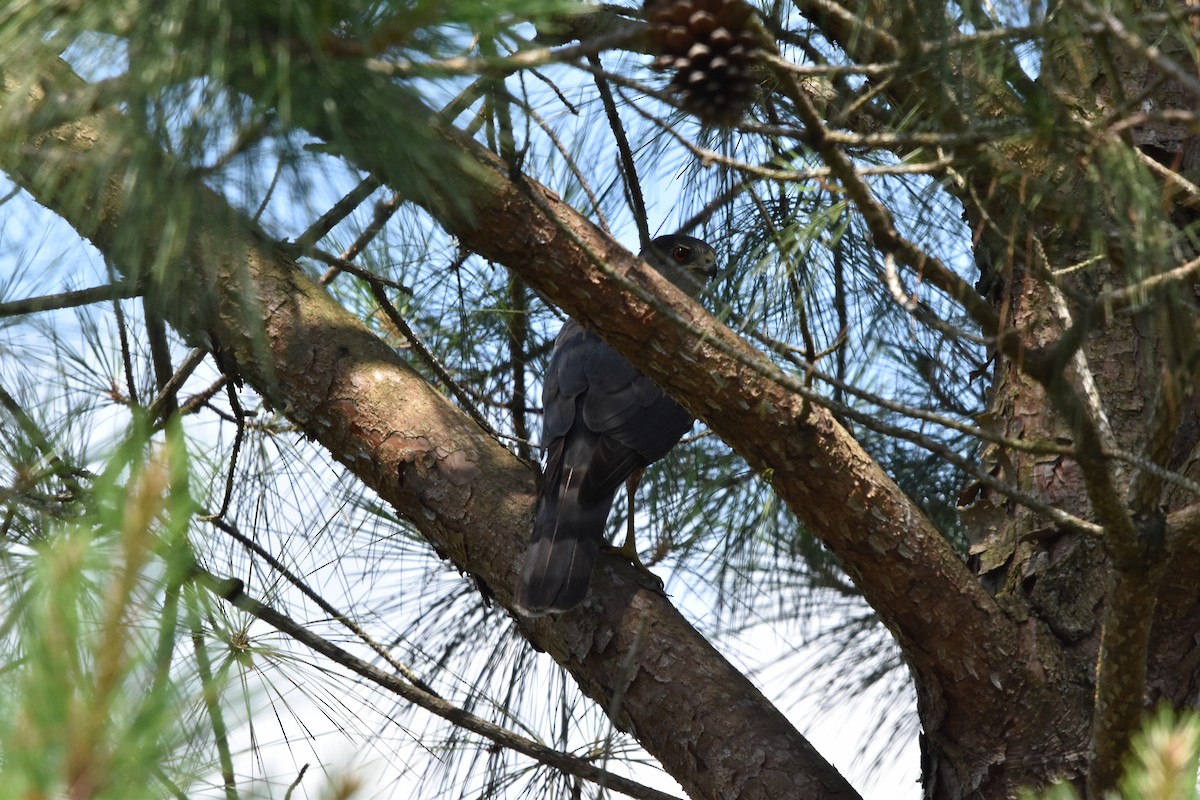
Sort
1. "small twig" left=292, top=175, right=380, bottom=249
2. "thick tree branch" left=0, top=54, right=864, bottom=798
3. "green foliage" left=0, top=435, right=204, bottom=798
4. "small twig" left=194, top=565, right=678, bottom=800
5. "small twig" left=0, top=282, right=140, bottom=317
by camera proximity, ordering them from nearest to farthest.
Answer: "green foliage" left=0, top=435, right=204, bottom=798, "small twig" left=292, top=175, right=380, bottom=249, "small twig" left=0, top=282, right=140, bottom=317, "thick tree branch" left=0, top=54, right=864, bottom=798, "small twig" left=194, top=565, right=678, bottom=800

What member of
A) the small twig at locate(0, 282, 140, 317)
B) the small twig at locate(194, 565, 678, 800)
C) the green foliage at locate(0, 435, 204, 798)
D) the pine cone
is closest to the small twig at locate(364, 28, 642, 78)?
the pine cone

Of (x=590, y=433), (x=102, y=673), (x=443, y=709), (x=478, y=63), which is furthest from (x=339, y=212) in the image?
(x=590, y=433)

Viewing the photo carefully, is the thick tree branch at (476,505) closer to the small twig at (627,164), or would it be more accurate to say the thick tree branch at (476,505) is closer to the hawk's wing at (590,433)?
the hawk's wing at (590,433)

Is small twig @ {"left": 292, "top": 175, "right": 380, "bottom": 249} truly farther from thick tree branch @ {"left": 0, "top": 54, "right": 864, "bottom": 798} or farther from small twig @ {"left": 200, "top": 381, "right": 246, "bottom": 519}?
small twig @ {"left": 200, "top": 381, "right": 246, "bottom": 519}

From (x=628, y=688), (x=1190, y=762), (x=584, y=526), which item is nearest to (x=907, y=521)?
(x=628, y=688)

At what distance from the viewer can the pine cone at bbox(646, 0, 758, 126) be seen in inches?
49.7

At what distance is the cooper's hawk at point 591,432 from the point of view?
2.92 m

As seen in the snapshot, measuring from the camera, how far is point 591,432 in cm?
349

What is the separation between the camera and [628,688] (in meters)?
2.56

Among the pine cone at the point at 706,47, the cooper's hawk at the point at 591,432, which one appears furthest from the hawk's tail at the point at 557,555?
the pine cone at the point at 706,47

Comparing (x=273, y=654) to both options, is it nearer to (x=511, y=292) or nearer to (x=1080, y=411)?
(x=511, y=292)

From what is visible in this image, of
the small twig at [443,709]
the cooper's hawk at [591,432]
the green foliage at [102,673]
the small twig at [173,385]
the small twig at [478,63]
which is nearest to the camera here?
the green foliage at [102,673]

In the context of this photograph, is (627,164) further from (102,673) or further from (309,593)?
(102,673)

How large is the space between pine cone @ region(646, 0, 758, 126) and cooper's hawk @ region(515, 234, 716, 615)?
163 cm
